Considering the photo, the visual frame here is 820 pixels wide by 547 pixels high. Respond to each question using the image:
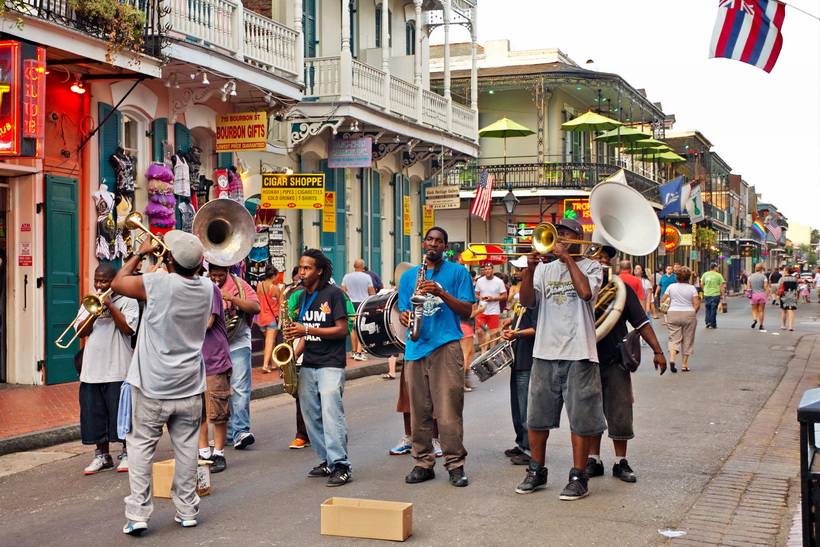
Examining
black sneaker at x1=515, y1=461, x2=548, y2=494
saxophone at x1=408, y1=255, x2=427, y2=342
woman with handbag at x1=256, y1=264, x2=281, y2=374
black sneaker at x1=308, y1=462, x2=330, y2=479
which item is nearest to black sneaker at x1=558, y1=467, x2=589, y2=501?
black sneaker at x1=515, y1=461, x2=548, y2=494

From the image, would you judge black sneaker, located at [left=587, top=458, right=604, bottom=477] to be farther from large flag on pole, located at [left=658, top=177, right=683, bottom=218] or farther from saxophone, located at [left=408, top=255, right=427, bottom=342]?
large flag on pole, located at [left=658, top=177, right=683, bottom=218]

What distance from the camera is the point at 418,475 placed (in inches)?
284

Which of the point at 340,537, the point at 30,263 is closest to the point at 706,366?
the point at 30,263

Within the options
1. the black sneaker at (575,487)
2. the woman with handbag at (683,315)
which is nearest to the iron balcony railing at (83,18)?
the black sneaker at (575,487)

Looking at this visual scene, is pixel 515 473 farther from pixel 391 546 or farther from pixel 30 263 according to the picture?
pixel 30 263

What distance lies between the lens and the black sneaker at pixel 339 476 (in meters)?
7.16

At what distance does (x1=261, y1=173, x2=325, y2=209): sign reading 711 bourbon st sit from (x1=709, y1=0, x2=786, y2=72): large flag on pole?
6.80 m

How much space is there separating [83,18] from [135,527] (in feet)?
27.0

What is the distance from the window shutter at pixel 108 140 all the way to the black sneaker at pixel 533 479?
29.7 ft

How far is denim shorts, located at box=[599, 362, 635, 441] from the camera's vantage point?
7.32m

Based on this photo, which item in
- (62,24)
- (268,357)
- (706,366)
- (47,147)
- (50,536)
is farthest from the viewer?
(706,366)

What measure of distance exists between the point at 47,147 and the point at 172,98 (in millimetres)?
2984

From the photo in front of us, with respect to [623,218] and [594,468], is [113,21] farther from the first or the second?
[594,468]

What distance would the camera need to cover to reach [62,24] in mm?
11805
